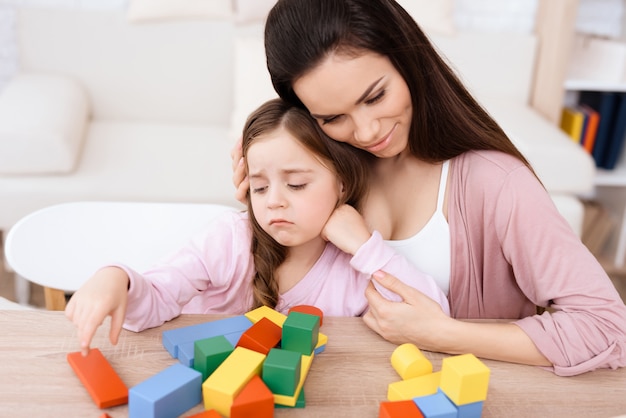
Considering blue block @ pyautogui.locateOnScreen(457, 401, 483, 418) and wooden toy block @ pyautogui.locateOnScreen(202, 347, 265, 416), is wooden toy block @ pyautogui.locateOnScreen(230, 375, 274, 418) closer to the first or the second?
wooden toy block @ pyautogui.locateOnScreen(202, 347, 265, 416)

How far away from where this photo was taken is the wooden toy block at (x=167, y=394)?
0.77 meters

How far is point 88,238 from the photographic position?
1398 mm

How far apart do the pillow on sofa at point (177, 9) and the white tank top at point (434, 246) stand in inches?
77.1

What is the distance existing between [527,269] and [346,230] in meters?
0.30

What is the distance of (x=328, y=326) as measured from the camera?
1031mm

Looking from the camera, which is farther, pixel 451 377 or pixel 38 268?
pixel 38 268

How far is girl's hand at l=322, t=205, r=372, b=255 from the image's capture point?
3.64ft

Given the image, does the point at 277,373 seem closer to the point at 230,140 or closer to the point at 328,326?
the point at 328,326

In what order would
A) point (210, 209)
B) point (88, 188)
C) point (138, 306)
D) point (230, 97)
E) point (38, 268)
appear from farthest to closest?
point (230, 97)
point (88, 188)
point (210, 209)
point (38, 268)
point (138, 306)

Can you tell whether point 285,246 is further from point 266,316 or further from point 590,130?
point 590,130

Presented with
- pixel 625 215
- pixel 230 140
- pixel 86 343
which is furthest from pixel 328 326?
pixel 625 215

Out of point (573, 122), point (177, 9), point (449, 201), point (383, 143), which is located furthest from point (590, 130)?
point (383, 143)

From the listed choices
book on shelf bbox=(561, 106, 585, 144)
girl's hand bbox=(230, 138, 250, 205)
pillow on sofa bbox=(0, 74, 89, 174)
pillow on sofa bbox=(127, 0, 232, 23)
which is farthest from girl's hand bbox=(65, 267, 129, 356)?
book on shelf bbox=(561, 106, 585, 144)

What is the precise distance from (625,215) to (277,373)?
262 cm
